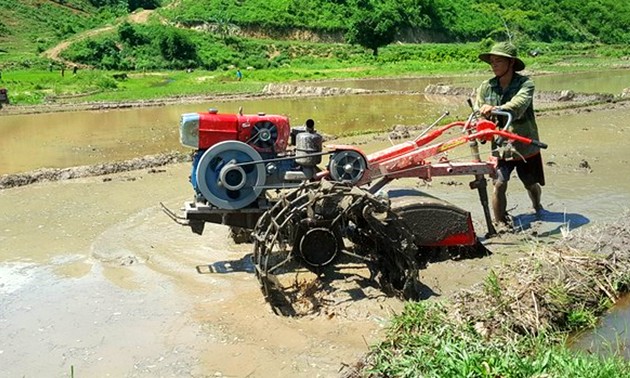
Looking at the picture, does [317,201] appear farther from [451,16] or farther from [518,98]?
[451,16]

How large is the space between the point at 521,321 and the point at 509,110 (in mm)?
3053

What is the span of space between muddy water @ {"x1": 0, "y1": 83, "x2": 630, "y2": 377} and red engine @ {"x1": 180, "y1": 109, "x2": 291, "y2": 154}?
4.26 feet

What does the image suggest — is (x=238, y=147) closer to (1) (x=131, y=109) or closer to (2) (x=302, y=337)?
(2) (x=302, y=337)

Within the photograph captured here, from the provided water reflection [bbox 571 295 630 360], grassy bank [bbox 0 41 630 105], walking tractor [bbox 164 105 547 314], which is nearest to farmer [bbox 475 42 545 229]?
walking tractor [bbox 164 105 547 314]

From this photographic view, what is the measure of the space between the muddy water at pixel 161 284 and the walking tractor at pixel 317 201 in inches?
12.7

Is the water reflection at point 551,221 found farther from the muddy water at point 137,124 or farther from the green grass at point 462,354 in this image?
the muddy water at point 137,124

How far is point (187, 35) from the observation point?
192ft


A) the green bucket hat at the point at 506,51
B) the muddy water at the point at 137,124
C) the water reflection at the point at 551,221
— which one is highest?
the green bucket hat at the point at 506,51

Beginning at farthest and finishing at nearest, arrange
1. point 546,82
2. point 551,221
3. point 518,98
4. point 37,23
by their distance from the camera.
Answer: point 37,23, point 546,82, point 551,221, point 518,98

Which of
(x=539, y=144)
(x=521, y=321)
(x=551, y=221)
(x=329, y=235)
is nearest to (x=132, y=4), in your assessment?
(x=551, y=221)

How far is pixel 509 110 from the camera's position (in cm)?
690

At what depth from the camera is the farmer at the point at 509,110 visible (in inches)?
275

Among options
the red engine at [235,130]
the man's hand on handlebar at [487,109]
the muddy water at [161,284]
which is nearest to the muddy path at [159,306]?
the muddy water at [161,284]

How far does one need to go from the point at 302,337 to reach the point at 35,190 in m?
7.22
